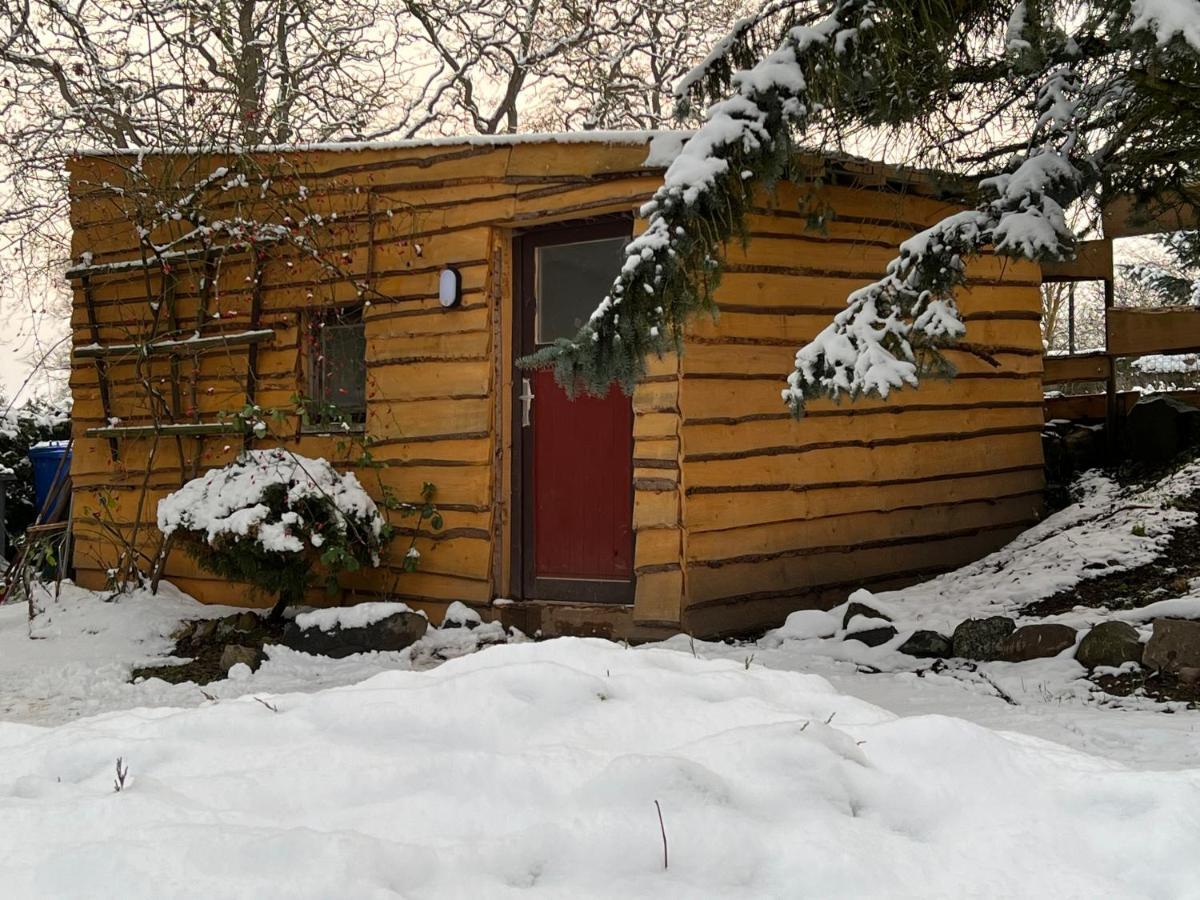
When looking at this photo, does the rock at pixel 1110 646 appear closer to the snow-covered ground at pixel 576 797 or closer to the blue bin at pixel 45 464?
the snow-covered ground at pixel 576 797

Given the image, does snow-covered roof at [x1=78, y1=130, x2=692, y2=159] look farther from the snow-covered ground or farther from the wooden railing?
the wooden railing

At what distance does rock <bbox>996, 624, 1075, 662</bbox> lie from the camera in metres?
5.26

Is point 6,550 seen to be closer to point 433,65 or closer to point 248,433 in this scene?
point 248,433

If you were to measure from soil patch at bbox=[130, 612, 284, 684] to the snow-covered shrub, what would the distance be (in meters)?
5.00

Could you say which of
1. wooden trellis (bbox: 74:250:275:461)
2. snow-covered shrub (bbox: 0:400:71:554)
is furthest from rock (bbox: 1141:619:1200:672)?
snow-covered shrub (bbox: 0:400:71:554)

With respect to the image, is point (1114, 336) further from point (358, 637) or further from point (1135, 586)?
point (358, 637)

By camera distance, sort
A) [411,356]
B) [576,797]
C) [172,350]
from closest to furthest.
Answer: [576,797], [411,356], [172,350]

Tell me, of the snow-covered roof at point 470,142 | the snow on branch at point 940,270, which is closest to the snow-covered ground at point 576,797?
the snow on branch at point 940,270

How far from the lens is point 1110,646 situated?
5000 mm

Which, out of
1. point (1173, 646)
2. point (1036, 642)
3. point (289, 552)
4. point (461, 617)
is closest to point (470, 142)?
point (289, 552)

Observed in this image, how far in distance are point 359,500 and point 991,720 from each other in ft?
13.9

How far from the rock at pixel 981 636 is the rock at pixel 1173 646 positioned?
758 millimetres

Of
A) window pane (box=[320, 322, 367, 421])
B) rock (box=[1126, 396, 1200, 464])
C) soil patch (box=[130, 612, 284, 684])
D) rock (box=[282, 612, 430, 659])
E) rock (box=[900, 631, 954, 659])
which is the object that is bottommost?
soil patch (box=[130, 612, 284, 684])

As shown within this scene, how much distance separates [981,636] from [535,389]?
321 cm
